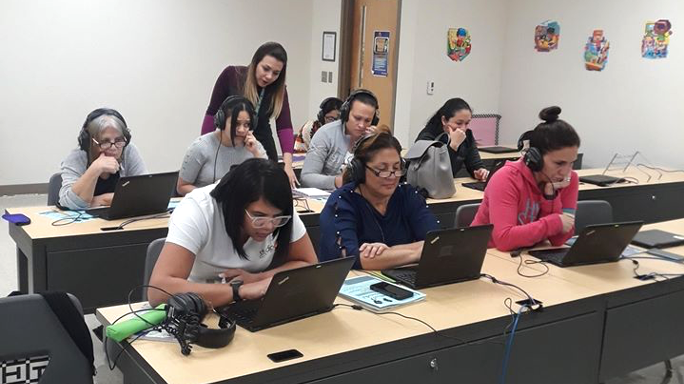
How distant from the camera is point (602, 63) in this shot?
591 centimetres

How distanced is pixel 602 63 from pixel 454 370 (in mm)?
4581

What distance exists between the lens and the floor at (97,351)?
301 centimetres

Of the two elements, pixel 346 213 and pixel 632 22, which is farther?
pixel 632 22

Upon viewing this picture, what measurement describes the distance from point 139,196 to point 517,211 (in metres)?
1.61

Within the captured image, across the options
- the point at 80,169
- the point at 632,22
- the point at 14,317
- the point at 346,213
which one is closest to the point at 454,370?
the point at 346,213

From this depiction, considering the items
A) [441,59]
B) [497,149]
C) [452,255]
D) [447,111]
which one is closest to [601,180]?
[447,111]

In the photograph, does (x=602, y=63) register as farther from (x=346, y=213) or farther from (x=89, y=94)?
(x=89, y=94)

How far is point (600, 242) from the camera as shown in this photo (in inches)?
105

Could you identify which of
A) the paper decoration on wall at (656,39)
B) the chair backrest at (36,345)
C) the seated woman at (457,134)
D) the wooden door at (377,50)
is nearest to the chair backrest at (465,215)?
the seated woman at (457,134)

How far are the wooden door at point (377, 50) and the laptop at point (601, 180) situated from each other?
2.38 meters

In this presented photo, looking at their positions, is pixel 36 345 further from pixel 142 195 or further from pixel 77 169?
pixel 77 169

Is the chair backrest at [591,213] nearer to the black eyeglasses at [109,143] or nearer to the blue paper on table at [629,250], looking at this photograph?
the blue paper on table at [629,250]

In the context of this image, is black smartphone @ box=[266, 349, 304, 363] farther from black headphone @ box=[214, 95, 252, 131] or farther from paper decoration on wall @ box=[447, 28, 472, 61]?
paper decoration on wall @ box=[447, 28, 472, 61]

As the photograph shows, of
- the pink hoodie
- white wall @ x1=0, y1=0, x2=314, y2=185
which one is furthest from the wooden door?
the pink hoodie
